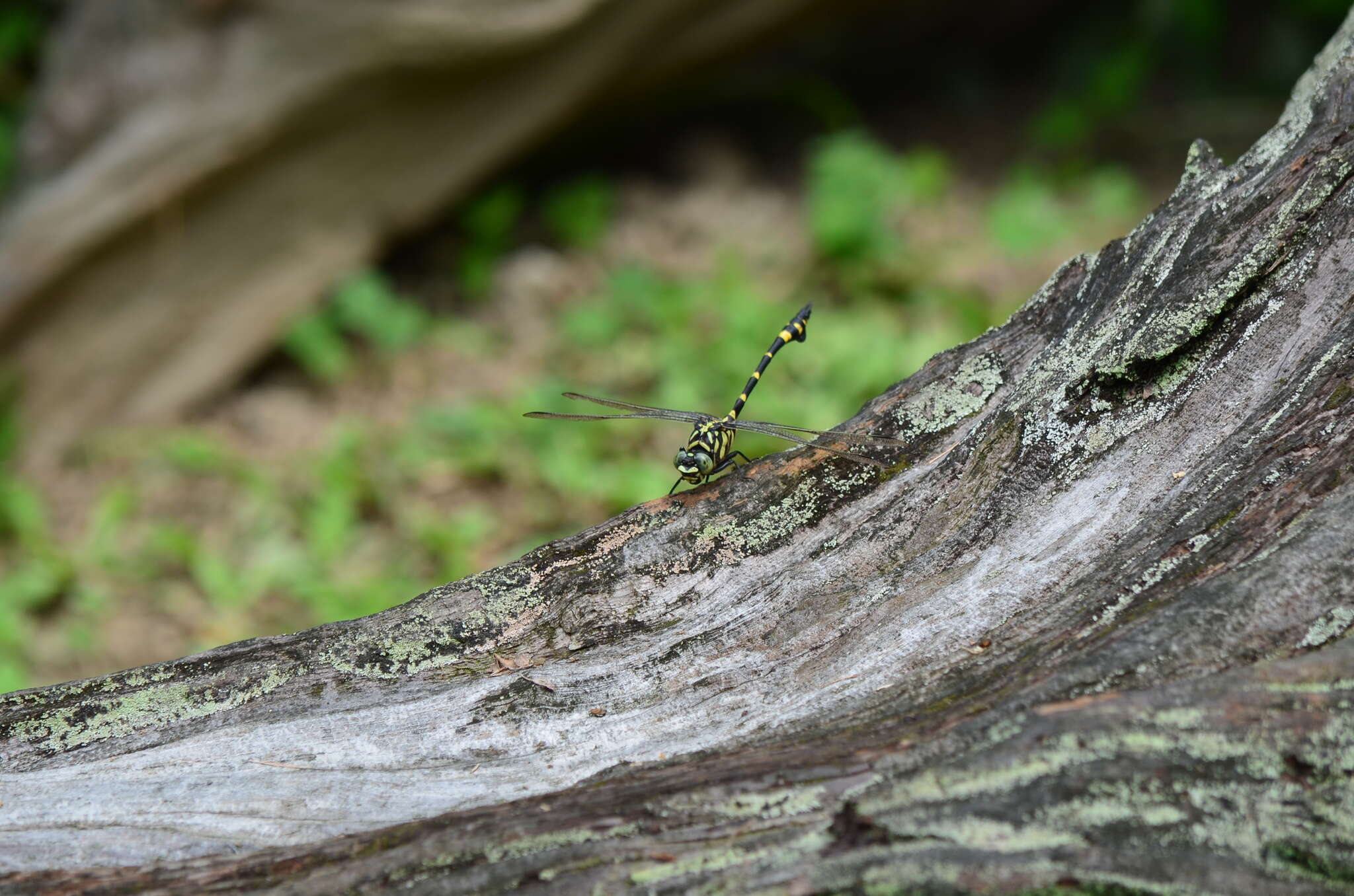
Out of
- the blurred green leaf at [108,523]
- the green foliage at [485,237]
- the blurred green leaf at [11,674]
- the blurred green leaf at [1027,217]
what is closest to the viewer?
the blurred green leaf at [11,674]

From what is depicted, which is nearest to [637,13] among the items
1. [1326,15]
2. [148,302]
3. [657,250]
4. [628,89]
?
[628,89]

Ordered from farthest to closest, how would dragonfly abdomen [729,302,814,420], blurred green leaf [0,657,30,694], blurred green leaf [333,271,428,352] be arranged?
blurred green leaf [333,271,428,352] < blurred green leaf [0,657,30,694] < dragonfly abdomen [729,302,814,420]

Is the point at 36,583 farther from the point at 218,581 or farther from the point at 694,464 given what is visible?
the point at 694,464

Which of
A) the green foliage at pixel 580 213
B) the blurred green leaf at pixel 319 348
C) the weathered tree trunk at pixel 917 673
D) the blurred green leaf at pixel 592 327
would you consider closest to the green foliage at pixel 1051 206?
the blurred green leaf at pixel 592 327

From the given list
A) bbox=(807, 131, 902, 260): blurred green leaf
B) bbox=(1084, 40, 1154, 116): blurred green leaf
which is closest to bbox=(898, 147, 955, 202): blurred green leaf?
bbox=(807, 131, 902, 260): blurred green leaf

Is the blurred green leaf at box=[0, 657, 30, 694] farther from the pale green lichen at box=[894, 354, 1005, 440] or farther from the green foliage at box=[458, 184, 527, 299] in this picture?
the pale green lichen at box=[894, 354, 1005, 440]

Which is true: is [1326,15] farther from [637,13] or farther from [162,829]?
[162,829]

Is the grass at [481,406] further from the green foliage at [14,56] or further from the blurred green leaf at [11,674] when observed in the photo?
the green foliage at [14,56]
